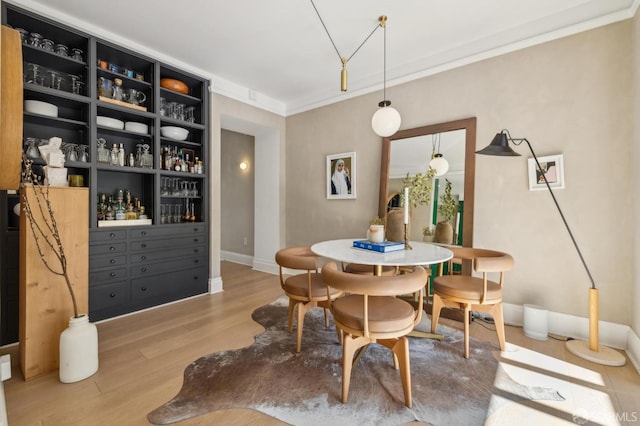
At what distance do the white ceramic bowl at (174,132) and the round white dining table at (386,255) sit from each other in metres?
2.38

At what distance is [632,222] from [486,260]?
50.0 inches

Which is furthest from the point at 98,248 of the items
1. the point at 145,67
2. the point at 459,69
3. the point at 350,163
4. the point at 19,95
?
the point at 459,69

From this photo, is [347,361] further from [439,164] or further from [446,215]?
[439,164]

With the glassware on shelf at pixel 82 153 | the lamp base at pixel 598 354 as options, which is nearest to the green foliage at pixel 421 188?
the lamp base at pixel 598 354

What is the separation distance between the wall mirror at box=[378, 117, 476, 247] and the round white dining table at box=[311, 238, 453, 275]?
810 mm

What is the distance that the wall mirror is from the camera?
2.96 meters

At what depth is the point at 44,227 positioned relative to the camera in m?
2.02

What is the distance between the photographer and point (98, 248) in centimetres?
279

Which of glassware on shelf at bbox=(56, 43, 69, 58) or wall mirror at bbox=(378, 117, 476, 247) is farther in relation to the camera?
wall mirror at bbox=(378, 117, 476, 247)

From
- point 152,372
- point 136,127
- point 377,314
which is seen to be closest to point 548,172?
point 377,314

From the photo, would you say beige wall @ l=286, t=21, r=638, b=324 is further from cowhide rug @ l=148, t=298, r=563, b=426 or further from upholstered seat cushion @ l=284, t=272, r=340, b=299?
upholstered seat cushion @ l=284, t=272, r=340, b=299

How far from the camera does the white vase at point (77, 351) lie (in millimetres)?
1853

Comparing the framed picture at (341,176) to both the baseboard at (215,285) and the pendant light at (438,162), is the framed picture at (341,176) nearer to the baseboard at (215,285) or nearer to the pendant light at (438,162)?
the pendant light at (438,162)

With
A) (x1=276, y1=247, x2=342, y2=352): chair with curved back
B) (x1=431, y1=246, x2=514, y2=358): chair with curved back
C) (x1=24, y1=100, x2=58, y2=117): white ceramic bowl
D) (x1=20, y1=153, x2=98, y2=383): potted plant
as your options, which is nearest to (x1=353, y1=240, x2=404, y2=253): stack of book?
(x1=276, y1=247, x2=342, y2=352): chair with curved back
